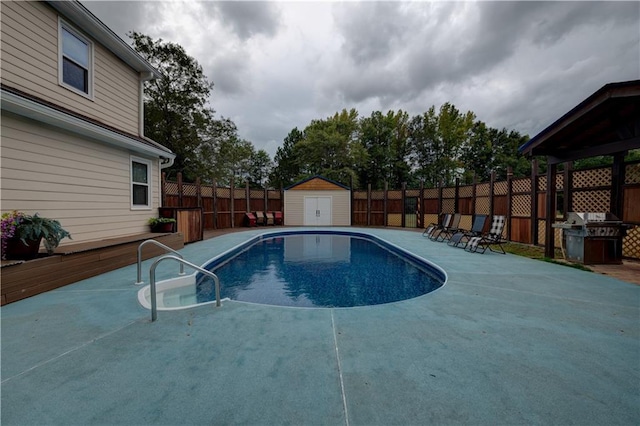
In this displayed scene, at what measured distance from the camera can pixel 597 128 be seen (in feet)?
16.7

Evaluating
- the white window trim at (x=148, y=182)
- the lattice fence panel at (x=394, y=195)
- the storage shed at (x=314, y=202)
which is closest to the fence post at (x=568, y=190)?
the lattice fence panel at (x=394, y=195)

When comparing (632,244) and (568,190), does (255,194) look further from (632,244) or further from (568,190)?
(632,244)

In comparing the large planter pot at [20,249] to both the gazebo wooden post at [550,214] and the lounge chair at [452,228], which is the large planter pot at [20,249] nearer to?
the gazebo wooden post at [550,214]

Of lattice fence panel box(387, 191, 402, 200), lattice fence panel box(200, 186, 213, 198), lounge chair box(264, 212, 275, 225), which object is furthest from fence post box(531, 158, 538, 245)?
lattice fence panel box(200, 186, 213, 198)

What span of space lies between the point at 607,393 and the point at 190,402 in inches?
104

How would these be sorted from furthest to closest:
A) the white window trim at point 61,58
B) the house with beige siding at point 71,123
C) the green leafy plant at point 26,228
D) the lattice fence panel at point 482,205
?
the lattice fence panel at point 482,205 → the white window trim at point 61,58 → the house with beige siding at point 71,123 → the green leafy plant at point 26,228

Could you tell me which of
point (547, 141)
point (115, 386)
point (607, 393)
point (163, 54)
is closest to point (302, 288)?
point (115, 386)

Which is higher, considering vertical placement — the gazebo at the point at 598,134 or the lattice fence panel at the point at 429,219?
the gazebo at the point at 598,134

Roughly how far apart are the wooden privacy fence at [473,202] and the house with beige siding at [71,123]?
12.6 feet

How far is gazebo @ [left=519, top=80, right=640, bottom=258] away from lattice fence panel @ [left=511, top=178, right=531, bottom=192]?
7.61 ft

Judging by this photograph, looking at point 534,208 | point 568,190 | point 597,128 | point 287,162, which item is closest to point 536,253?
point 534,208

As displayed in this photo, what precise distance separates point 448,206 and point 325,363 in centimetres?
1315

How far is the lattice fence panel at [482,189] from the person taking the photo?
1059 cm

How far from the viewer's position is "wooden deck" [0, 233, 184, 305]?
10.6ft
